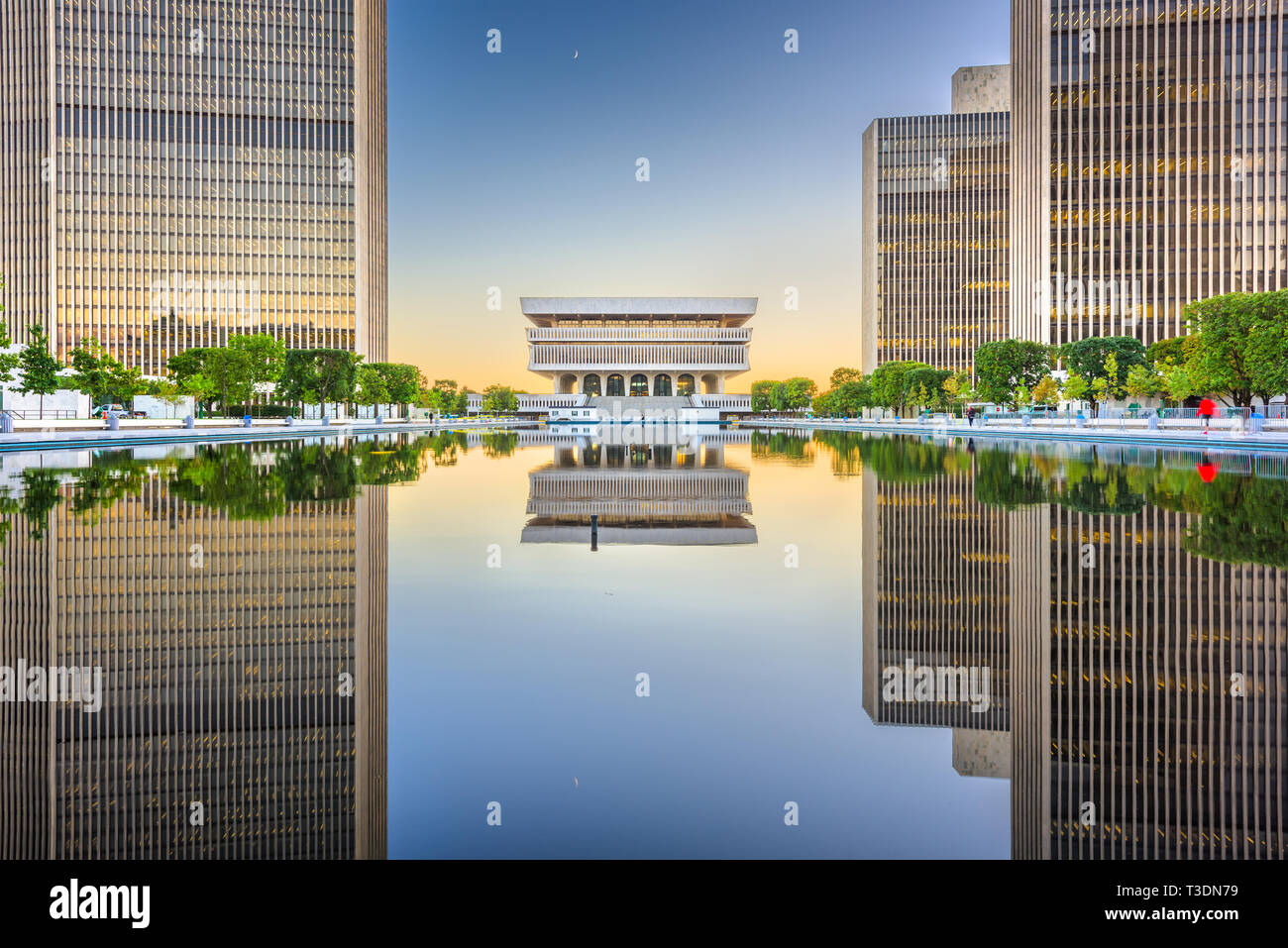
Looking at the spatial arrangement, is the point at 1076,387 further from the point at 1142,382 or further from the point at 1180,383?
the point at 1180,383

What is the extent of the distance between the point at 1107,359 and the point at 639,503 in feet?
174

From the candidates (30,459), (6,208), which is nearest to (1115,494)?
(30,459)

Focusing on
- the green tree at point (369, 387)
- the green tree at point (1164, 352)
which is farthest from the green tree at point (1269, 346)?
the green tree at point (369, 387)

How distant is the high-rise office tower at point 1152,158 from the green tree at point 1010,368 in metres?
28.6

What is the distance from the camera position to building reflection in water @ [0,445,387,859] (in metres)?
4.01

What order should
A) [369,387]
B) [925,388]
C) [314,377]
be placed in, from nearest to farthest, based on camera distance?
1. [314,377]
2. [369,387]
3. [925,388]

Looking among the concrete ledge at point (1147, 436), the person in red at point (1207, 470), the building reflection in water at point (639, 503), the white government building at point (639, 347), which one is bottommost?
the building reflection in water at point (639, 503)

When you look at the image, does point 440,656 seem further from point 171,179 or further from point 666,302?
point 666,302

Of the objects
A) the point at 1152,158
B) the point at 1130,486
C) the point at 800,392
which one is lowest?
the point at 1130,486

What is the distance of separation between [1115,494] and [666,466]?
13653 millimetres

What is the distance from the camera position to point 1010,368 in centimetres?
6431

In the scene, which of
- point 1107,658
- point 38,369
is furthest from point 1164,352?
point 38,369

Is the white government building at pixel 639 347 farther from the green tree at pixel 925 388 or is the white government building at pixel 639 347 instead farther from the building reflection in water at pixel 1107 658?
the building reflection in water at pixel 1107 658

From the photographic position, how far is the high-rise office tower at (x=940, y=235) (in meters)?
126
